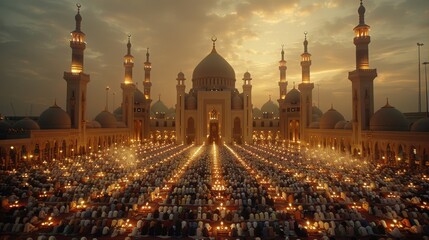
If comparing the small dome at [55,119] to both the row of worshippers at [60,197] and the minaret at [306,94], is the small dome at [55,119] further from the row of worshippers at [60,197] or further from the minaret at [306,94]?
the minaret at [306,94]

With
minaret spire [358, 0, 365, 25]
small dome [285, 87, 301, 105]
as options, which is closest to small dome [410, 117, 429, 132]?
minaret spire [358, 0, 365, 25]

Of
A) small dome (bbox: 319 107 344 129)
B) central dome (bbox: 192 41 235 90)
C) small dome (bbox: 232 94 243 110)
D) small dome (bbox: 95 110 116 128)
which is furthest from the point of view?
central dome (bbox: 192 41 235 90)

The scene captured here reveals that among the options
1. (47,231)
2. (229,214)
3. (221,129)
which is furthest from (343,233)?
(221,129)

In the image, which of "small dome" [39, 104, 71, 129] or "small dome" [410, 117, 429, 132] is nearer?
"small dome" [410, 117, 429, 132]

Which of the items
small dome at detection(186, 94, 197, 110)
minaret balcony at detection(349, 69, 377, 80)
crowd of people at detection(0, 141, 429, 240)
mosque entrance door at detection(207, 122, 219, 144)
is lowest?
crowd of people at detection(0, 141, 429, 240)

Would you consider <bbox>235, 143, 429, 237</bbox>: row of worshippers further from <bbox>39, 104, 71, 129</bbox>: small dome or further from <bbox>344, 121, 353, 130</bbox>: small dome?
<bbox>39, 104, 71, 129</bbox>: small dome

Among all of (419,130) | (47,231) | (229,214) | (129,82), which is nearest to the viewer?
(47,231)

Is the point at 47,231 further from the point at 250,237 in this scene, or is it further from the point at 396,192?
the point at 396,192
